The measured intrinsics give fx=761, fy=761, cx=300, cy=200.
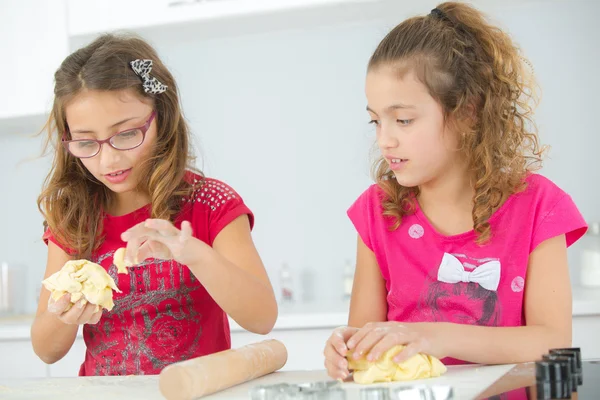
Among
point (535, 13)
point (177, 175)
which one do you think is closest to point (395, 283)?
point (177, 175)

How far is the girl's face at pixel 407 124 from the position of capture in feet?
4.51

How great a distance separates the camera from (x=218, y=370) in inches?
43.3

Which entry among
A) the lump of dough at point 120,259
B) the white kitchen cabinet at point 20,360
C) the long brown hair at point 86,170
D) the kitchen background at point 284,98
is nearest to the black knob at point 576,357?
the lump of dough at point 120,259

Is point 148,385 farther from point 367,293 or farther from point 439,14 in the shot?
point 439,14

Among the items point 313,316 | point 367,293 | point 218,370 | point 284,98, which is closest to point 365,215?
point 367,293

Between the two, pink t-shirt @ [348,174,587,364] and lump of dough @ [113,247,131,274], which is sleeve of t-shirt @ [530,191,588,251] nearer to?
pink t-shirt @ [348,174,587,364]

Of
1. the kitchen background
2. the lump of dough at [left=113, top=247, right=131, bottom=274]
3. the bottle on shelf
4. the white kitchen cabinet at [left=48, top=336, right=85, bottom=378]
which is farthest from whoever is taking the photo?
the bottle on shelf

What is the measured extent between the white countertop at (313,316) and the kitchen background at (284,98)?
10 centimetres

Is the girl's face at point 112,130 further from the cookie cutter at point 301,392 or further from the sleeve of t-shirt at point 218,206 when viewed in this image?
the cookie cutter at point 301,392

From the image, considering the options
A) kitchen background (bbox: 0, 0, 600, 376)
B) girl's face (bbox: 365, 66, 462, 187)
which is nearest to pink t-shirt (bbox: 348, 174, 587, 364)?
girl's face (bbox: 365, 66, 462, 187)

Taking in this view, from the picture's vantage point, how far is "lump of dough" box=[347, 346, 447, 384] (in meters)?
1.12

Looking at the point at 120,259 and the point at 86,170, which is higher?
the point at 86,170

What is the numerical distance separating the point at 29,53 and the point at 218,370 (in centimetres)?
226

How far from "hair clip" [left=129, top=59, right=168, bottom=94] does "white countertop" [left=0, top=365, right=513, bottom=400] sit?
593mm
